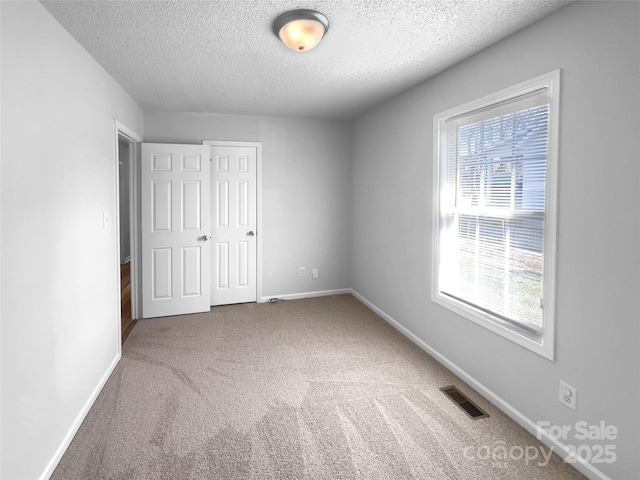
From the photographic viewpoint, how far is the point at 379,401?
2.43 m

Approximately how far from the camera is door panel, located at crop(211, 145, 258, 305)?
4449 millimetres

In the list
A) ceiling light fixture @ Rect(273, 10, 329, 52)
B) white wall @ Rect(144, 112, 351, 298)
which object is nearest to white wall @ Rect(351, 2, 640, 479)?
ceiling light fixture @ Rect(273, 10, 329, 52)

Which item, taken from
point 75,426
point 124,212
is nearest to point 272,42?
point 75,426

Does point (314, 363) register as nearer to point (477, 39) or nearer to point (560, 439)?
point (560, 439)

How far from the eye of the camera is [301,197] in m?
4.84

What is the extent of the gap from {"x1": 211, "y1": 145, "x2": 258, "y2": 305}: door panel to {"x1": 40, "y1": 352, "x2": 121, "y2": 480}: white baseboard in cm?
181

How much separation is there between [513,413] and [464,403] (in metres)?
0.30

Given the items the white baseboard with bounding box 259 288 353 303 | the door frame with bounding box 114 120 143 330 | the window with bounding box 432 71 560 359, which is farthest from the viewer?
the white baseboard with bounding box 259 288 353 303

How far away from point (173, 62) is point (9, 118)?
1430mm

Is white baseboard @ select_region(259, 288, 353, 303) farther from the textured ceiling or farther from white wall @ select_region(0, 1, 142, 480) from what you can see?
the textured ceiling

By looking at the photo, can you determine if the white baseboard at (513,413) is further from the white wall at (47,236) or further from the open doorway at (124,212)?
the open doorway at (124,212)

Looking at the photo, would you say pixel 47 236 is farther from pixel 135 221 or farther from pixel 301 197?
pixel 301 197

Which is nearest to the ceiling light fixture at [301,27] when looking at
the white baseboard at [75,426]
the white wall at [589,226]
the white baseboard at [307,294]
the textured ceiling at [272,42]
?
the textured ceiling at [272,42]

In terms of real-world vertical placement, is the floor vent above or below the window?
below
